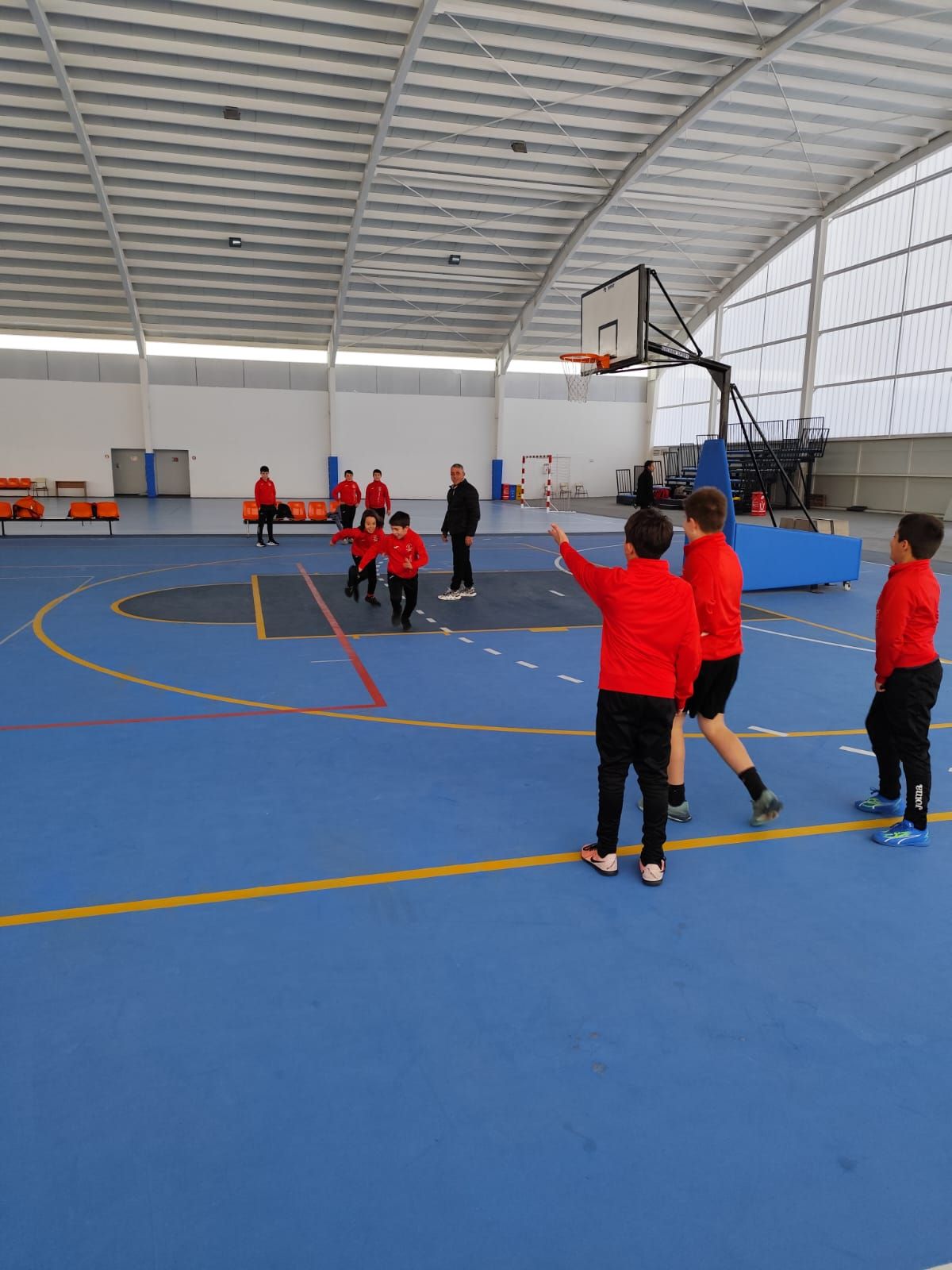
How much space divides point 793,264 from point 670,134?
9846 mm

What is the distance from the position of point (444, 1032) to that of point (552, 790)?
7.72 ft

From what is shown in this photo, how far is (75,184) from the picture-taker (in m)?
22.6

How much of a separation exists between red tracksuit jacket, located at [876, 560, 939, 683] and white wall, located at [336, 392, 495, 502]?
30.7 m

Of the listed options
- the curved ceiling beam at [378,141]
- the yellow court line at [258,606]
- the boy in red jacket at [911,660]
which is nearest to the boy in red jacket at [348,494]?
the yellow court line at [258,606]

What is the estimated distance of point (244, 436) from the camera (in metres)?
33.0

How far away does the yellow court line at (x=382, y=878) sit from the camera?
3.78 meters

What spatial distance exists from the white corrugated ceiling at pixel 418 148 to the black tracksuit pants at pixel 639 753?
17753 millimetres

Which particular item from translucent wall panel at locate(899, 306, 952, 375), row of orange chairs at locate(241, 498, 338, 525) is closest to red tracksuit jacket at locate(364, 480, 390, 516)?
row of orange chairs at locate(241, 498, 338, 525)

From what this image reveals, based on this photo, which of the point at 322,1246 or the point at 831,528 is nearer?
the point at 322,1246

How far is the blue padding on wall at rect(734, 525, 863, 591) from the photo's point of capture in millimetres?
12641

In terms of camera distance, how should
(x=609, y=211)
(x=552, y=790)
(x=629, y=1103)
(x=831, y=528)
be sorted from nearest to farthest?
1. (x=629, y=1103)
2. (x=552, y=790)
3. (x=831, y=528)
4. (x=609, y=211)

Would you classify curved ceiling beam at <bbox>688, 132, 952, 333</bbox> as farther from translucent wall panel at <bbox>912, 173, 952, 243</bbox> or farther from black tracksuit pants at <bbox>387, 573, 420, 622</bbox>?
black tracksuit pants at <bbox>387, 573, 420, 622</bbox>

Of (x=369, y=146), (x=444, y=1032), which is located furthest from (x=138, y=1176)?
(x=369, y=146)

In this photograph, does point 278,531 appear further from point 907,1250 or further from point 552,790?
point 907,1250
